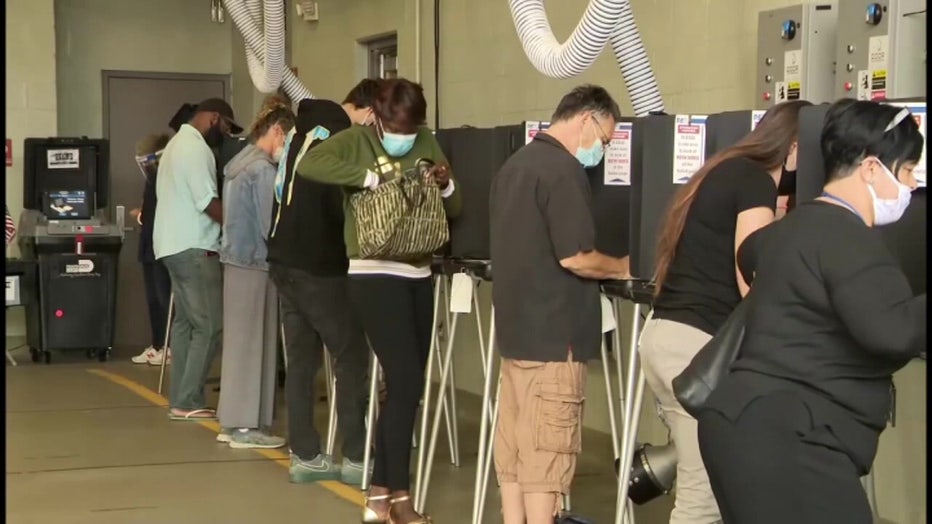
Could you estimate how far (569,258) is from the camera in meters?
3.62

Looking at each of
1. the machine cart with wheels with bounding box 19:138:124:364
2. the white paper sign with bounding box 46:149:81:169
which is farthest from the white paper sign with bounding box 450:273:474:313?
the white paper sign with bounding box 46:149:81:169

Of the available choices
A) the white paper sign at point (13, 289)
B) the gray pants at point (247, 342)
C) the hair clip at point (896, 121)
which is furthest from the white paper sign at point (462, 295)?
the white paper sign at point (13, 289)

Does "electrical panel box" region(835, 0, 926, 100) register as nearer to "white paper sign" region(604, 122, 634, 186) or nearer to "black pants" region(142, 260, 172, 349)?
"white paper sign" region(604, 122, 634, 186)

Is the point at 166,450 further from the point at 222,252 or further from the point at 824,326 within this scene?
the point at 824,326

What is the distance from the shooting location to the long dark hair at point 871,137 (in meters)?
2.34

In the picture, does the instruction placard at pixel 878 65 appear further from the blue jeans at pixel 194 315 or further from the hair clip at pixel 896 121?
the blue jeans at pixel 194 315

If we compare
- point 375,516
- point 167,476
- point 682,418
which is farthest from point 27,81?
point 682,418

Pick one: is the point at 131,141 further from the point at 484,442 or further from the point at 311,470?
the point at 484,442

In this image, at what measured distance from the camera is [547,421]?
3.73 meters

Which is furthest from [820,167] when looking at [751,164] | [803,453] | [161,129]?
[161,129]

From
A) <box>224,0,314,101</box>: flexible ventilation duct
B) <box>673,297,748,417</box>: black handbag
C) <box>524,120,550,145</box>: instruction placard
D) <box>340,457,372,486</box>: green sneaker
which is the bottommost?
<box>340,457,372,486</box>: green sneaker

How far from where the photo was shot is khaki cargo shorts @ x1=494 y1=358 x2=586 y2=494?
12.2 ft

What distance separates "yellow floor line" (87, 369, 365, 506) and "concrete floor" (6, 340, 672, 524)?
12 mm

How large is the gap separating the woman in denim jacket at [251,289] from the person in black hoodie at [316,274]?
0.51 metres
